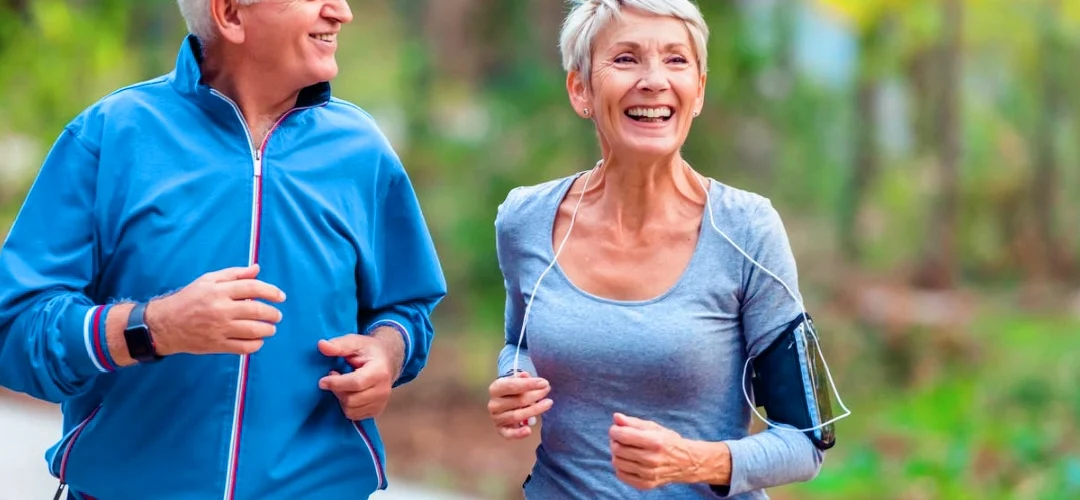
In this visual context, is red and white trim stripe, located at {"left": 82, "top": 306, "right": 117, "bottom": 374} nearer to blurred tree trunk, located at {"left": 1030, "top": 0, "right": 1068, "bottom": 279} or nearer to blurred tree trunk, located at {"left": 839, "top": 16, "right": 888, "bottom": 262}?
blurred tree trunk, located at {"left": 839, "top": 16, "right": 888, "bottom": 262}

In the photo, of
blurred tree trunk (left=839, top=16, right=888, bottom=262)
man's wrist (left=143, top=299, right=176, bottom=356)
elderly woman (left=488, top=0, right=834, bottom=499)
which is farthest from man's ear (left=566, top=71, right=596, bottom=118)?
blurred tree trunk (left=839, top=16, right=888, bottom=262)

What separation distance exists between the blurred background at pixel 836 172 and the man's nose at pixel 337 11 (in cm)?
336

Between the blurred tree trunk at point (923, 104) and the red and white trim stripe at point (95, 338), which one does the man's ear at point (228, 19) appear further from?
the blurred tree trunk at point (923, 104)

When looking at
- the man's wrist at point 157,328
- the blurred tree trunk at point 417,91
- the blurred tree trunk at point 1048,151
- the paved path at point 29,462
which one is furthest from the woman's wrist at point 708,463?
the blurred tree trunk at point 1048,151

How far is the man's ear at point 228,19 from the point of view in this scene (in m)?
1.91

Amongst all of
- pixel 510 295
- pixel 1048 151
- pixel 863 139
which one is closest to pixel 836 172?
pixel 863 139

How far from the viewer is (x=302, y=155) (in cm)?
195

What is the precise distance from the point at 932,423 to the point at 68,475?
5.46 metres

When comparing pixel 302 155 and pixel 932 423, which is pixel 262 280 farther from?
pixel 932 423

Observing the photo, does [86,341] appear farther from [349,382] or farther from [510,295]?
[510,295]

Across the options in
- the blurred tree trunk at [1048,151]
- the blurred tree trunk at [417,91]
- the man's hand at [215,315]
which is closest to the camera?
the man's hand at [215,315]

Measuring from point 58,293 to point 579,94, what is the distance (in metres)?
0.81

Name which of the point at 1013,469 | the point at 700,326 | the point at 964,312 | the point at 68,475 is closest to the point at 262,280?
the point at 68,475

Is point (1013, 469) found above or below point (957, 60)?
below
